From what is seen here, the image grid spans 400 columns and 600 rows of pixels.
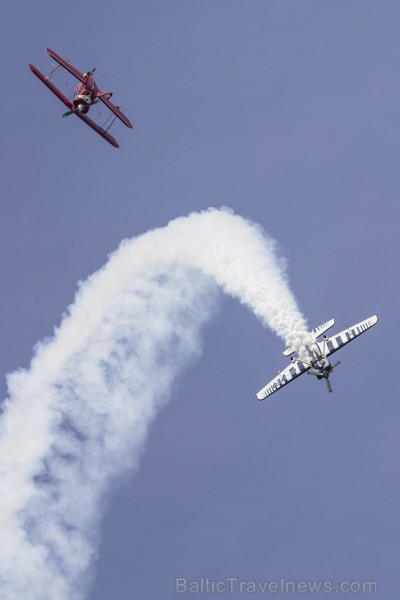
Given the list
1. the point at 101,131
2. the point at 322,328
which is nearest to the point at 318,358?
the point at 322,328

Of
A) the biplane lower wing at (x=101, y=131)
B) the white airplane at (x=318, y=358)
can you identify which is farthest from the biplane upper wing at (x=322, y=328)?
the biplane lower wing at (x=101, y=131)

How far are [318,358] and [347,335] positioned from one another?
4.79 m

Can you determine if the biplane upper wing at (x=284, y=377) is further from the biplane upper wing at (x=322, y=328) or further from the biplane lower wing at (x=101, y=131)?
the biplane lower wing at (x=101, y=131)

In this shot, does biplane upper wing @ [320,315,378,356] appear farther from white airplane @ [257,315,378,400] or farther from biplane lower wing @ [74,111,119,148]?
biplane lower wing @ [74,111,119,148]

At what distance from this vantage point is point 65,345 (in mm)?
A: 134500

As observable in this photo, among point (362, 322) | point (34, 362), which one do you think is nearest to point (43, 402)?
point (34, 362)

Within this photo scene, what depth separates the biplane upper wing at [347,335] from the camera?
133375mm

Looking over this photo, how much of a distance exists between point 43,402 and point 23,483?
6.99m

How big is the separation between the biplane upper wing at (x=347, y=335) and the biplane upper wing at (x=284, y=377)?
2.47m

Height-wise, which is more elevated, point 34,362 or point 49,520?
point 34,362

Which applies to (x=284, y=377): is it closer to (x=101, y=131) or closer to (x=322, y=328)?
(x=322, y=328)

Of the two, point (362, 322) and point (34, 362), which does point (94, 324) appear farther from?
point (362, 322)

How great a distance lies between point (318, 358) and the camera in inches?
5162

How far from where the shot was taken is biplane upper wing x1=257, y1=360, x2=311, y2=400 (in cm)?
13262
